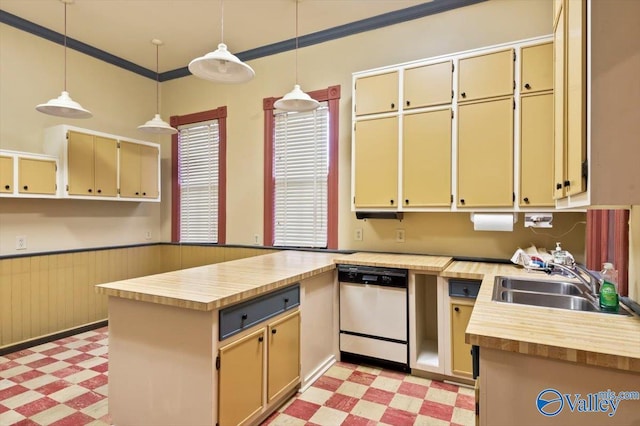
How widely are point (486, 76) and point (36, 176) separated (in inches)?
163

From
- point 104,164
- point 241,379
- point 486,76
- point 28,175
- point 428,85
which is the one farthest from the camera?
point 104,164

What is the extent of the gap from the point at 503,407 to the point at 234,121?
397 cm

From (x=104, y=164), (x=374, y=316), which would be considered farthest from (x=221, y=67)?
(x=104, y=164)

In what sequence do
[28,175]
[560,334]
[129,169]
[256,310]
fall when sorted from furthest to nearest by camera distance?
[129,169]
[28,175]
[256,310]
[560,334]

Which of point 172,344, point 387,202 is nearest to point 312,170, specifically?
point 387,202

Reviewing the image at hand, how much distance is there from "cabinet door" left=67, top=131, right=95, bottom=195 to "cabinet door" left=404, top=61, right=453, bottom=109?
3331mm

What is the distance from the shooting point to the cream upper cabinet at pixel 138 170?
4.12 m

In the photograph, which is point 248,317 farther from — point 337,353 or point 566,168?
point 566,168

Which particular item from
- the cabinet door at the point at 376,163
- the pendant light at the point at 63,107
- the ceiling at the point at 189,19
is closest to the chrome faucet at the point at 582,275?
the cabinet door at the point at 376,163

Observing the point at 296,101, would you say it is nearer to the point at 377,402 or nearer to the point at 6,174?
the point at 377,402

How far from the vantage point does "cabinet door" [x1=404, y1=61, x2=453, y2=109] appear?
286cm

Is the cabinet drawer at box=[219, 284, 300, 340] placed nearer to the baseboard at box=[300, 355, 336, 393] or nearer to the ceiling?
the baseboard at box=[300, 355, 336, 393]

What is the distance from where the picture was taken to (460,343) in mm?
2596

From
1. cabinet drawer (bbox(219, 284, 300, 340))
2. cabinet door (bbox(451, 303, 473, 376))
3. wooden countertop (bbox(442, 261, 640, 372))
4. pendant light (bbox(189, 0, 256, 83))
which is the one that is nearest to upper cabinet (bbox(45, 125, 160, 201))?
pendant light (bbox(189, 0, 256, 83))
